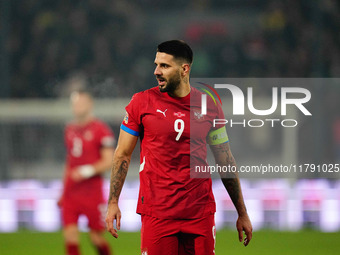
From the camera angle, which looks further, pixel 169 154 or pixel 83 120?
pixel 83 120

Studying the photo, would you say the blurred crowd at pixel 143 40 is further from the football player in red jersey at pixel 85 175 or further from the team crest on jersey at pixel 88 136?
the team crest on jersey at pixel 88 136

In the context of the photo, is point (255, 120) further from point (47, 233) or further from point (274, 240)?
point (47, 233)

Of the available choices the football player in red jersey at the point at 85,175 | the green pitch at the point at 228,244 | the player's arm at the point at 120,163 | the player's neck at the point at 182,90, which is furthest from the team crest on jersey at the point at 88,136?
the player's neck at the point at 182,90

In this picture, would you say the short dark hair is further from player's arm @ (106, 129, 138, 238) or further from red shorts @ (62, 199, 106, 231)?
red shorts @ (62, 199, 106, 231)

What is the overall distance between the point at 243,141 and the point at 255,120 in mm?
791

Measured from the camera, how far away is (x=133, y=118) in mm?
4203

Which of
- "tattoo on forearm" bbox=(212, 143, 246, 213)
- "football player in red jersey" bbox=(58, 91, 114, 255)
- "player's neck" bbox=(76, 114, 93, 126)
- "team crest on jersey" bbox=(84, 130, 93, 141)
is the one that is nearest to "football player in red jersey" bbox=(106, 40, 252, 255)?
"tattoo on forearm" bbox=(212, 143, 246, 213)

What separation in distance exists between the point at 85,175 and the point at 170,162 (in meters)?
3.39

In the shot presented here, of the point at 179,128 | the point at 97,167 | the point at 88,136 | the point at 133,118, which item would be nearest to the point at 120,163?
the point at 133,118

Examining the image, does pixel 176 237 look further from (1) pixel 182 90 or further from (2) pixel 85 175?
(2) pixel 85 175

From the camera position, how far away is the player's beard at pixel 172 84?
13.7ft

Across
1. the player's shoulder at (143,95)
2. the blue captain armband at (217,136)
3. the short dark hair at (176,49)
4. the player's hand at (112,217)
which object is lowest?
the player's hand at (112,217)

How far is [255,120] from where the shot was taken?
15.0 meters

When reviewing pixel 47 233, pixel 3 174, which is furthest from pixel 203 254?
pixel 3 174
